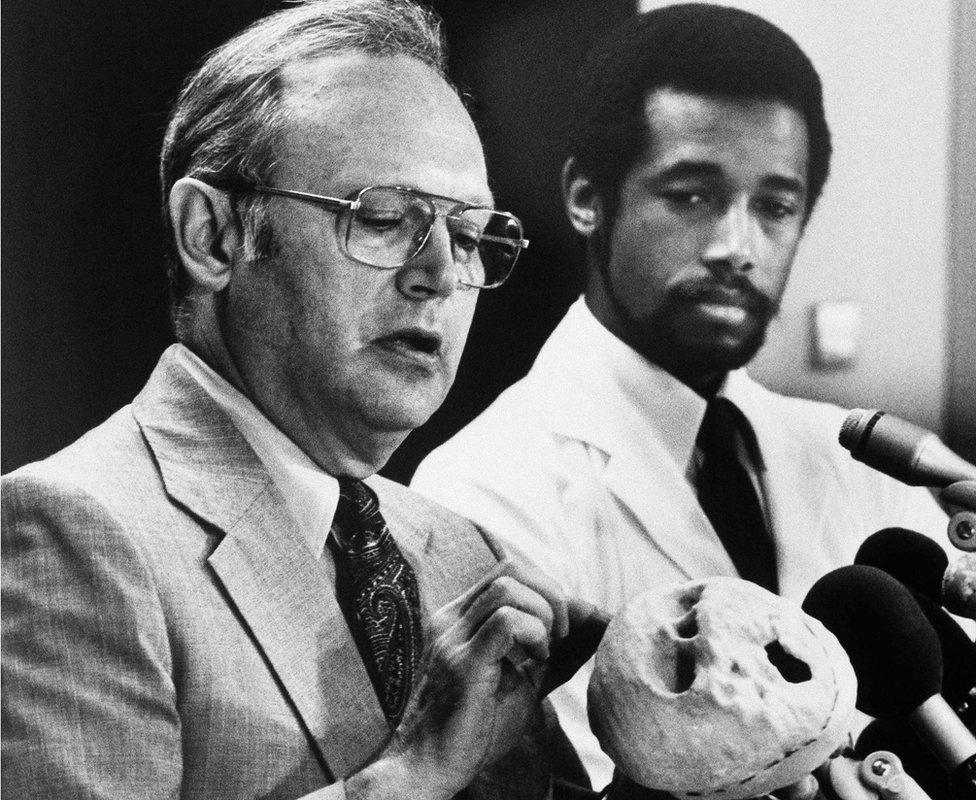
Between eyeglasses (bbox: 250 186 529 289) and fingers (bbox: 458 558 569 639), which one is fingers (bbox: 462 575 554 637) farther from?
eyeglasses (bbox: 250 186 529 289)

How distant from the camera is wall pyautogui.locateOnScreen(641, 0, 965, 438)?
2.08 m

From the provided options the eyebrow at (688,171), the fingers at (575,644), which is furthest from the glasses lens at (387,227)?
the fingers at (575,644)

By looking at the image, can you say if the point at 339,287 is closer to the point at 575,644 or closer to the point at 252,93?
the point at 252,93

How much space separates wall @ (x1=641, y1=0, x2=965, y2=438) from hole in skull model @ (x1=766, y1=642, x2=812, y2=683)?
65cm

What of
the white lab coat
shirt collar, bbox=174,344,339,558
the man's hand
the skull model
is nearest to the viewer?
the skull model

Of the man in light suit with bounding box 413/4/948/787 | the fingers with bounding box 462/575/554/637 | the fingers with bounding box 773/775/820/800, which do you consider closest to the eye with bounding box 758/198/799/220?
the man in light suit with bounding box 413/4/948/787

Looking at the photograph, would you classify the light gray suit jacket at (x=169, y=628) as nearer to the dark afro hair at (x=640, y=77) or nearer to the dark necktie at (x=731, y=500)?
the dark necktie at (x=731, y=500)

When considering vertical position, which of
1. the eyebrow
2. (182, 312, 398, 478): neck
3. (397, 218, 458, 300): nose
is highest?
the eyebrow

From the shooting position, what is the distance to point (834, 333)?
2.09 metres

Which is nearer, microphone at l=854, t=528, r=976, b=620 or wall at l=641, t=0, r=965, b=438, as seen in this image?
microphone at l=854, t=528, r=976, b=620

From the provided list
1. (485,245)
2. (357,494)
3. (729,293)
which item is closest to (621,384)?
(729,293)

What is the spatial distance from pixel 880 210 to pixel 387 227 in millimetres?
886

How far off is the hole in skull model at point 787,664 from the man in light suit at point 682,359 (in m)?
0.39

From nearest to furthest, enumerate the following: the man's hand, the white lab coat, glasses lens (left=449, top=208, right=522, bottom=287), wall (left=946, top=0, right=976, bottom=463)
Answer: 1. the man's hand
2. glasses lens (left=449, top=208, right=522, bottom=287)
3. the white lab coat
4. wall (left=946, top=0, right=976, bottom=463)
